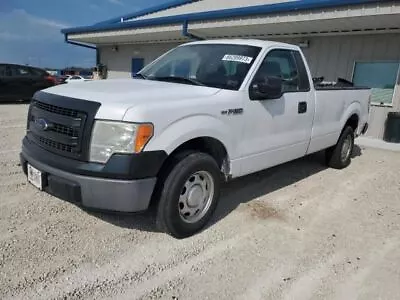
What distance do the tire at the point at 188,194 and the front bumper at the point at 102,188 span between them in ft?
0.66

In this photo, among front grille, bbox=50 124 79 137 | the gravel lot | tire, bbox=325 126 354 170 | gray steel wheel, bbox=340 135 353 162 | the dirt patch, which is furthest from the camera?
gray steel wheel, bbox=340 135 353 162

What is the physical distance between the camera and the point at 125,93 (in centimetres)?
312

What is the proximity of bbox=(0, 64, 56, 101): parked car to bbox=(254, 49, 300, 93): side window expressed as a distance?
38.6 ft

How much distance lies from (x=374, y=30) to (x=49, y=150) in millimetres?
9070

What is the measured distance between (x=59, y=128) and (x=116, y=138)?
24.4 inches

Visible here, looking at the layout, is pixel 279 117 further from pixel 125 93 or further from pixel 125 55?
pixel 125 55

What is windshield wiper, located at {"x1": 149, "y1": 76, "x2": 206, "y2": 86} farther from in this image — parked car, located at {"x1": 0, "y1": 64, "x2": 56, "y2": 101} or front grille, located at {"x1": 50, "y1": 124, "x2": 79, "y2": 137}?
parked car, located at {"x1": 0, "y1": 64, "x2": 56, "y2": 101}

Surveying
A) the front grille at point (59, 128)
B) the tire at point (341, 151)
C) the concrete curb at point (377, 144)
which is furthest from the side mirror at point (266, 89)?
the concrete curb at point (377, 144)

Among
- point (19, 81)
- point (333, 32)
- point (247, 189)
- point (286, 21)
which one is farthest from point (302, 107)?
point (19, 81)

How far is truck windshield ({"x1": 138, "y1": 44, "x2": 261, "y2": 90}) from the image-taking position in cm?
379

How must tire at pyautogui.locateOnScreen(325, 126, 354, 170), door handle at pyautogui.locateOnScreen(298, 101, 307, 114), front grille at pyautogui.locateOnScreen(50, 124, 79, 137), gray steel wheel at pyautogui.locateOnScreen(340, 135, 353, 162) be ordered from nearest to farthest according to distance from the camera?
front grille at pyautogui.locateOnScreen(50, 124, 79, 137), door handle at pyautogui.locateOnScreen(298, 101, 307, 114), tire at pyautogui.locateOnScreen(325, 126, 354, 170), gray steel wheel at pyautogui.locateOnScreen(340, 135, 353, 162)

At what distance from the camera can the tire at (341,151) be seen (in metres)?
6.08

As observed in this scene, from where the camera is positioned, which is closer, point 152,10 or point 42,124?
point 42,124

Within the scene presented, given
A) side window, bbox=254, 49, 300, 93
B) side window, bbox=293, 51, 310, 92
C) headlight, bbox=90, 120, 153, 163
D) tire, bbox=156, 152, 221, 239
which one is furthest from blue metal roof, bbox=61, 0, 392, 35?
headlight, bbox=90, 120, 153, 163
